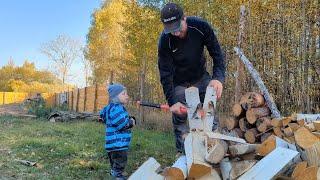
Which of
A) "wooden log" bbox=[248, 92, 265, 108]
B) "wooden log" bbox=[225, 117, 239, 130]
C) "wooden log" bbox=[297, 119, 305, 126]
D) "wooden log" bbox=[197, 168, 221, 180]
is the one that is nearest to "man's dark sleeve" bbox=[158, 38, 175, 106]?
"wooden log" bbox=[197, 168, 221, 180]

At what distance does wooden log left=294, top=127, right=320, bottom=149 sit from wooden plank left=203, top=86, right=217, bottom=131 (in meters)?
0.70

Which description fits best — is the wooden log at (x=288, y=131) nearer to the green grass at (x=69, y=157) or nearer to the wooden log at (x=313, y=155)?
the green grass at (x=69, y=157)

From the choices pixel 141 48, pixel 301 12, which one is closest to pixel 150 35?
pixel 141 48

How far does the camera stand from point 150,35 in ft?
39.5

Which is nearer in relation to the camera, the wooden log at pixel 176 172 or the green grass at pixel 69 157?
the wooden log at pixel 176 172

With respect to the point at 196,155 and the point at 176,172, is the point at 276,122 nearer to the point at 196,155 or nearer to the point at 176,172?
the point at 196,155

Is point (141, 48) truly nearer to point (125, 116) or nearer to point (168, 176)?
point (125, 116)

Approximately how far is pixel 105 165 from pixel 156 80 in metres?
6.21

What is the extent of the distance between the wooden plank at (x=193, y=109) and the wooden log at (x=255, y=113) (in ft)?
8.60

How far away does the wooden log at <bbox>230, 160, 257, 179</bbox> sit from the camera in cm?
313

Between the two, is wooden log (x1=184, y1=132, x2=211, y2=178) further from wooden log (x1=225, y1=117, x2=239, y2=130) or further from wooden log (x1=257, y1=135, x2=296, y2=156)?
wooden log (x1=225, y1=117, x2=239, y2=130)

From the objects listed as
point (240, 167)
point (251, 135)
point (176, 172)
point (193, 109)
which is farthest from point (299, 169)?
point (251, 135)

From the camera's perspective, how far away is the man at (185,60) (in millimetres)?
4469

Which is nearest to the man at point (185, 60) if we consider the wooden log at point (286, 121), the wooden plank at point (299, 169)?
the wooden log at point (286, 121)
